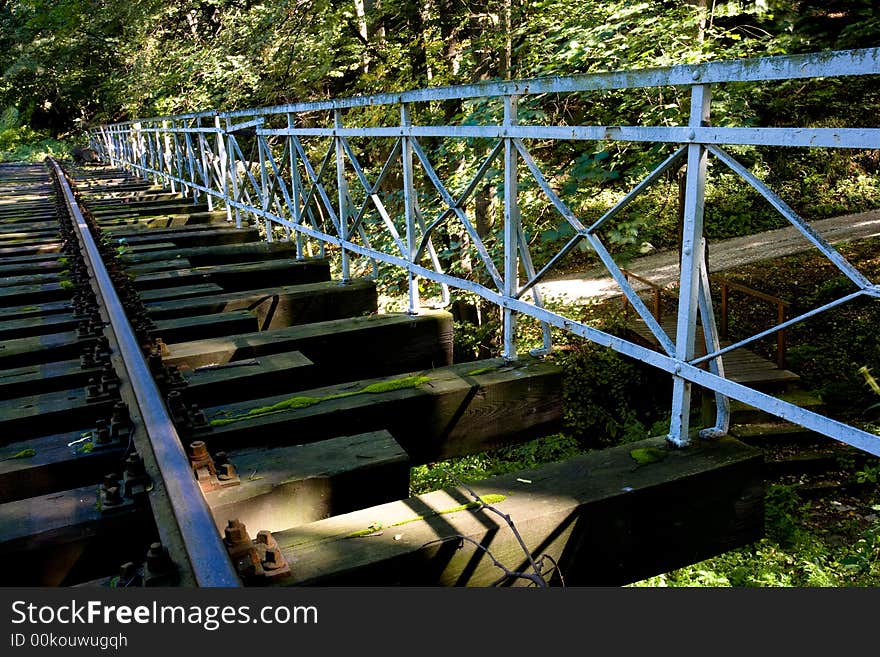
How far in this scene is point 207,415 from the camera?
10.2ft

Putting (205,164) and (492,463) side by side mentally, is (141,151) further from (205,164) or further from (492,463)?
(492,463)

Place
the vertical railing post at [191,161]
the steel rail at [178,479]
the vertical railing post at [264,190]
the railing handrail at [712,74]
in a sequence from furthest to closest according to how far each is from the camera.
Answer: the vertical railing post at [191,161], the vertical railing post at [264,190], the steel rail at [178,479], the railing handrail at [712,74]

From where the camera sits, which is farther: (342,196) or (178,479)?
(342,196)

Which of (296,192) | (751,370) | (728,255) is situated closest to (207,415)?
(296,192)

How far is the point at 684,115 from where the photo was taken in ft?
26.2

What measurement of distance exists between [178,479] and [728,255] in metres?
15.4

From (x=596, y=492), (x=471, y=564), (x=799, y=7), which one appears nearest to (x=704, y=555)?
(x=596, y=492)

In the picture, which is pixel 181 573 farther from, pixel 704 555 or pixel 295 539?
pixel 704 555

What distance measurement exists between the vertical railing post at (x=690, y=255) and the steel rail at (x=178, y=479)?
158 centimetres

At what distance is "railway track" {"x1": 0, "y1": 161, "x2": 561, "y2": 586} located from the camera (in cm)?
229

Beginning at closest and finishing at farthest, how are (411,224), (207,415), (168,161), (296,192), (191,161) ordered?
(207,415)
(411,224)
(296,192)
(191,161)
(168,161)

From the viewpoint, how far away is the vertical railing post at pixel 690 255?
7.74 ft

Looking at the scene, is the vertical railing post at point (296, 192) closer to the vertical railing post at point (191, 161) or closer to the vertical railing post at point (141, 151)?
the vertical railing post at point (191, 161)

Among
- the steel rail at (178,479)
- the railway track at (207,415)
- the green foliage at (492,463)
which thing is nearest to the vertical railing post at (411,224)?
the railway track at (207,415)
